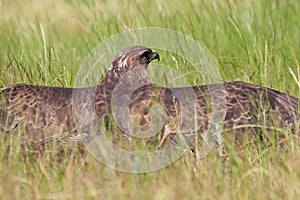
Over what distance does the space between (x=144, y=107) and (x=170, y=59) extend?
208 cm

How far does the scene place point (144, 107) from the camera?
507 cm

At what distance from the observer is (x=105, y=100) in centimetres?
518

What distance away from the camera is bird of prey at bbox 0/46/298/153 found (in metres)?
5.03

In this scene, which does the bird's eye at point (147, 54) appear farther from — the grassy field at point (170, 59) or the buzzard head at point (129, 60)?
the grassy field at point (170, 59)

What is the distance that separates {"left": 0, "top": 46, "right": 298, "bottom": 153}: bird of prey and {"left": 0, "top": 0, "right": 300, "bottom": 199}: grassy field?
0.88ft

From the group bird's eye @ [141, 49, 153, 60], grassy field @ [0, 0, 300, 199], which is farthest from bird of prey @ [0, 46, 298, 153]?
bird's eye @ [141, 49, 153, 60]

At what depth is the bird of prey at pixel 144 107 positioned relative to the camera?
5.03m

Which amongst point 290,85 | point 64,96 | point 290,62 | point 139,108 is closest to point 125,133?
point 139,108

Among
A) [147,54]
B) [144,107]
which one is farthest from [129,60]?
[144,107]

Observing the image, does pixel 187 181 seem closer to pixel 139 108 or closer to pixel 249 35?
pixel 139 108

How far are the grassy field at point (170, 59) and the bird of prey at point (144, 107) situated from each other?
27 centimetres

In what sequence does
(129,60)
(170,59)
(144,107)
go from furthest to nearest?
(170,59), (129,60), (144,107)

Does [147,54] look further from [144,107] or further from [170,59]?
[170,59]

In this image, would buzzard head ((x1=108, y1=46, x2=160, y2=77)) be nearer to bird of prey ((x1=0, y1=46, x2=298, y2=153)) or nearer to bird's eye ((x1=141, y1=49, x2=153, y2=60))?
bird's eye ((x1=141, y1=49, x2=153, y2=60))
